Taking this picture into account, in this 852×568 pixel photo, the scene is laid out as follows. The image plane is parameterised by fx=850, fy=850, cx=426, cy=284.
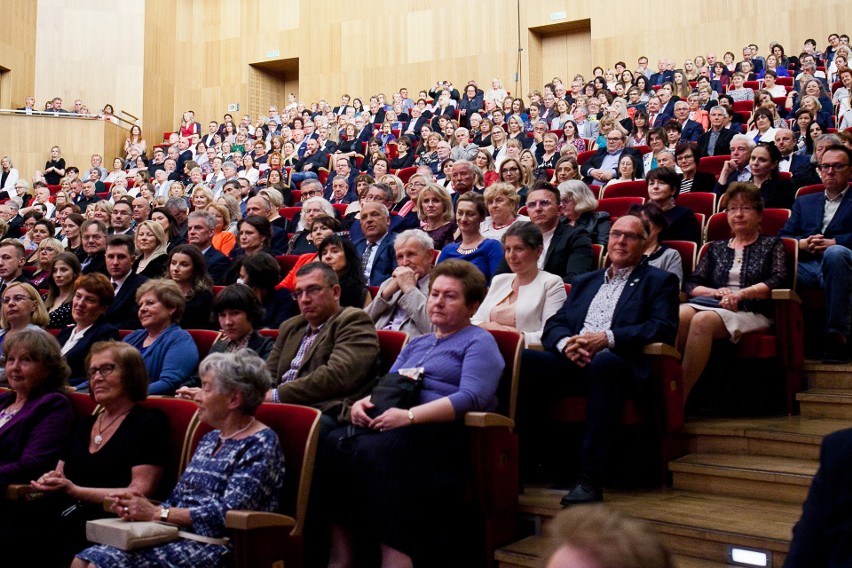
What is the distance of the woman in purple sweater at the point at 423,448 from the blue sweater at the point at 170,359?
50 cm

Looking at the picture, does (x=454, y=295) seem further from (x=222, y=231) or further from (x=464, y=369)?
(x=222, y=231)

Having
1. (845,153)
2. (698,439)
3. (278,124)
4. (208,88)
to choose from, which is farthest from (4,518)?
(208,88)

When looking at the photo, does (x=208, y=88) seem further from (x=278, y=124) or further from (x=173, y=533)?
(x=173, y=533)

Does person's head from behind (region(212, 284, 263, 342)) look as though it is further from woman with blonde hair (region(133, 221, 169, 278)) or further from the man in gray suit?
woman with blonde hair (region(133, 221, 169, 278))

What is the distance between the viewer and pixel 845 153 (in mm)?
2037

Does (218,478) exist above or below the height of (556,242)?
below

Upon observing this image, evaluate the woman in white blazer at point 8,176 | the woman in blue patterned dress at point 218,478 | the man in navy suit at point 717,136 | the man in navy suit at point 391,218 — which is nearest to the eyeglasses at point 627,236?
the woman in blue patterned dress at point 218,478

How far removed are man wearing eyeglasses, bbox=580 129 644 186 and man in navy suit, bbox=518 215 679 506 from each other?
1.73m

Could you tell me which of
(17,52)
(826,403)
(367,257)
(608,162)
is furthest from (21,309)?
(17,52)

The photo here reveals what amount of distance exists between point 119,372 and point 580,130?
387 centimetres

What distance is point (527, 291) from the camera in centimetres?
170

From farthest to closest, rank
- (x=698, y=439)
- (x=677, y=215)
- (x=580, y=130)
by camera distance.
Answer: (x=580, y=130) < (x=677, y=215) < (x=698, y=439)

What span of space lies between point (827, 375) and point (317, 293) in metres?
1.03

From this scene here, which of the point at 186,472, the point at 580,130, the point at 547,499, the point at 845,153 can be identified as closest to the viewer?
the point at 186,472
